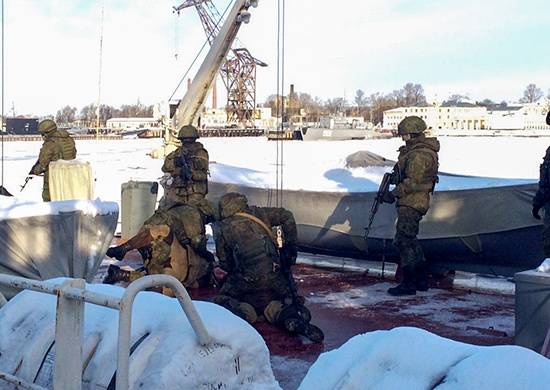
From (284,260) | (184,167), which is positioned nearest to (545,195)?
(284,260)

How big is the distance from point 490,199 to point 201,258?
311 cm

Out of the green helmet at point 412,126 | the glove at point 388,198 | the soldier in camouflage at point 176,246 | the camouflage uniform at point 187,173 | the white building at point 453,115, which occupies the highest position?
the white building at point 453,115

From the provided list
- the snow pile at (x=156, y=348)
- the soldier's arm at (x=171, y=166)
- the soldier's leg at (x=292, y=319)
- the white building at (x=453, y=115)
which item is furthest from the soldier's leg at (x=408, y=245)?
the white building at (x=453, y=115)

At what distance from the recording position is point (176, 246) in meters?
7.80

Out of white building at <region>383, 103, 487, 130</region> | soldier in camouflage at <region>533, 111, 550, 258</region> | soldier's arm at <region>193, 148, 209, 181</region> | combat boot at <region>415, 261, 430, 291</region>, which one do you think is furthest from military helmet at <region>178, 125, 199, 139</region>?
white building at <region>383, 103, 487, 130</region>

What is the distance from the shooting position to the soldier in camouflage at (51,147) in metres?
9.05

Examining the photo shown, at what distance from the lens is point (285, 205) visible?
9672 millimetres

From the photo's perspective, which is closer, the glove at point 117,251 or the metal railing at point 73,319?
the metal railing at point 73,319

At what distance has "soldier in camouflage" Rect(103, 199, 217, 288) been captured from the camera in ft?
24.6

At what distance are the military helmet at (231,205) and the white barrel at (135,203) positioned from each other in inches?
177

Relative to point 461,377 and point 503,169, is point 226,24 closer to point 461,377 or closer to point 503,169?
point 461,377

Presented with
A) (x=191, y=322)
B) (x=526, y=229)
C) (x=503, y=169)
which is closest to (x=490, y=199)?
(x=526, y=229)

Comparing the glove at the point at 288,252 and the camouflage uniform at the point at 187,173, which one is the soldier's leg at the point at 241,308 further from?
the camouflage uniform at the point at 187,173

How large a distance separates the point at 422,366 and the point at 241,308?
12.7ft
